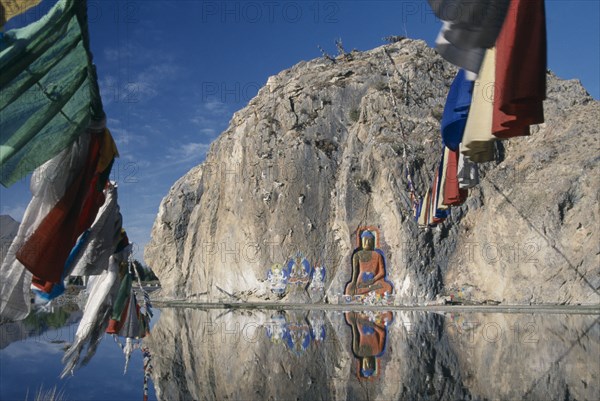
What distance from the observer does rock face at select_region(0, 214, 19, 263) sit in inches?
207

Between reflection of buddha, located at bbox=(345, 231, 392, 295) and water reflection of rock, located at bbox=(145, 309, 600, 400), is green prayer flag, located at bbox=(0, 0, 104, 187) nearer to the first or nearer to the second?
water reflection of rock, located at bbox=(145, 309, 600, 400)

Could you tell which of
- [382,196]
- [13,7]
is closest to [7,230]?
[13,7]

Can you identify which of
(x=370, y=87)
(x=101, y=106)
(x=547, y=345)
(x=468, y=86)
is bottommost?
(x=547, y=345)

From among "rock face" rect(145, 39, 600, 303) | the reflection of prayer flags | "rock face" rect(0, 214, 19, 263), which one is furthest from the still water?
"rock face" rect(145, 39, 600, 303)

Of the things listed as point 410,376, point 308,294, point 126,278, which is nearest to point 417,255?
point 308,294

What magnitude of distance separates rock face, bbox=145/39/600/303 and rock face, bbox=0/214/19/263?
29.1 m

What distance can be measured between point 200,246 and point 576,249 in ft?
99.0

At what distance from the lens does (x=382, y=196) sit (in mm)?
39062

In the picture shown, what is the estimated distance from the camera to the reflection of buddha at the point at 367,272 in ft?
121

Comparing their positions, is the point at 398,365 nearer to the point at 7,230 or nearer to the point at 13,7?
the point at 7,230

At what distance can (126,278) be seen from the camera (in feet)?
26.5

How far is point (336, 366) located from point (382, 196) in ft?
94.3

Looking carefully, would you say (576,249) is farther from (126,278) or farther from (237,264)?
(126,278)

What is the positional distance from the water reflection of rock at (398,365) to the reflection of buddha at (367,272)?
18.5 metres
